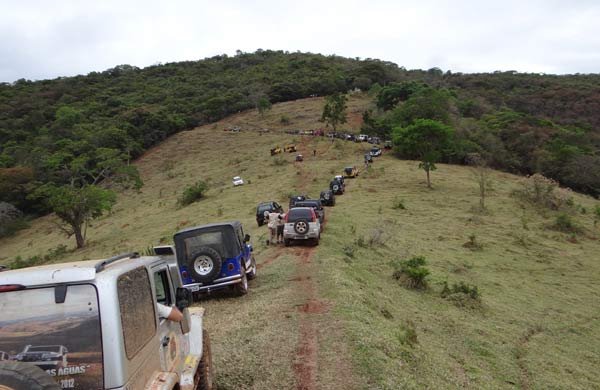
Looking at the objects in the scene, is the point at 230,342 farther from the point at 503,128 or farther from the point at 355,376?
the point at 503,128

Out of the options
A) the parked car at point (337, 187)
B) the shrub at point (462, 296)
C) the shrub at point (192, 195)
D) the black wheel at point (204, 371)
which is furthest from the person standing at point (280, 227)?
the shrub at point (192, 195)

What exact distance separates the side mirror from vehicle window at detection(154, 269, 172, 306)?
0.36 ft

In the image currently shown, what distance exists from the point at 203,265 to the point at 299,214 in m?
8.14

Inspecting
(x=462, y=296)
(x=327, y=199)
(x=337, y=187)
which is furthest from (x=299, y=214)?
(x=337, y=187)

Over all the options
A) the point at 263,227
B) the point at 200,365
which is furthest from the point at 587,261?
the point at 200,365

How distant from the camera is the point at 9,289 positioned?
3799 millimetres

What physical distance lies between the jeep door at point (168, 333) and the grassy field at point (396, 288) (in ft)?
7.74

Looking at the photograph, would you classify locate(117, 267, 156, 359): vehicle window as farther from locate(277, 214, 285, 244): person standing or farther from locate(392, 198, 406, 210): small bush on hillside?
locate(392, 198, 406, 210): small bush on hillside

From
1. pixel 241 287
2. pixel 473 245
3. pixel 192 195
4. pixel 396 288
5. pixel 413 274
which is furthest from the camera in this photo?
pixel 192 195

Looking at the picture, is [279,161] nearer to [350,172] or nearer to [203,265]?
[350,172]

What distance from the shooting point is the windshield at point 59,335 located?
374 cm

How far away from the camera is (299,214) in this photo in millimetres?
20656

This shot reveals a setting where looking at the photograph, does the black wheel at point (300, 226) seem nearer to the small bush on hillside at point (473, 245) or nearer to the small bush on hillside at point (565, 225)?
the small bush on hillside at point (473, 245)

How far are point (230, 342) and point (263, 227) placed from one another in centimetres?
1819
